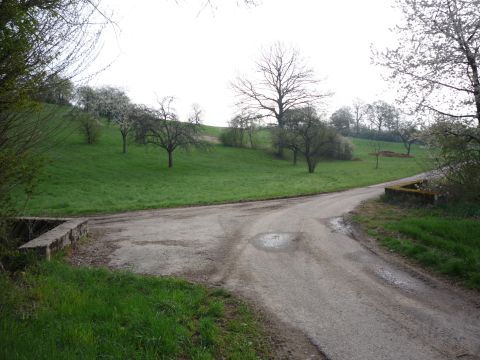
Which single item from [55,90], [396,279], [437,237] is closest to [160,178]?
[437,237]

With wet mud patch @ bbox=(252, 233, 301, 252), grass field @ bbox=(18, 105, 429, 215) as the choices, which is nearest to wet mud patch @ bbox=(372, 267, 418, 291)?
wet mud patch @ bbox=(252, 233, 301, 252)

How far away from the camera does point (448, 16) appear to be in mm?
10562

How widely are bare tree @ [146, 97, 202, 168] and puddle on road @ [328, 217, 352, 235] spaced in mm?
30320

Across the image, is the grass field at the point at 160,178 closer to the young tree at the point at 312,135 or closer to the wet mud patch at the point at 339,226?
the young tree at the point at 312,135

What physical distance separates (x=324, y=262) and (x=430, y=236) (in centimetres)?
304

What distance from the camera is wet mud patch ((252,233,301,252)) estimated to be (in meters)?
9.14

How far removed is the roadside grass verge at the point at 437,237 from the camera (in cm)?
692

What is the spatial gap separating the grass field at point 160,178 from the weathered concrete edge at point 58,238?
117 centimetres

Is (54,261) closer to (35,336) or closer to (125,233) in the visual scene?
(35,336)

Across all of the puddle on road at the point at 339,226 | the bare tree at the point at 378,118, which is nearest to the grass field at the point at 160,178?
the puddle on road at the point at 339,226

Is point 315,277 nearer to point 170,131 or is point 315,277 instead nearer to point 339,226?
point 339,226

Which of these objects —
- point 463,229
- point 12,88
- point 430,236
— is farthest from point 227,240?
point 12,88

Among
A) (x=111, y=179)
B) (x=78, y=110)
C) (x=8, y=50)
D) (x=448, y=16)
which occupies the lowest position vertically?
(x=111, y=179)

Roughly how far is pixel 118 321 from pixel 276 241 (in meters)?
5.97
